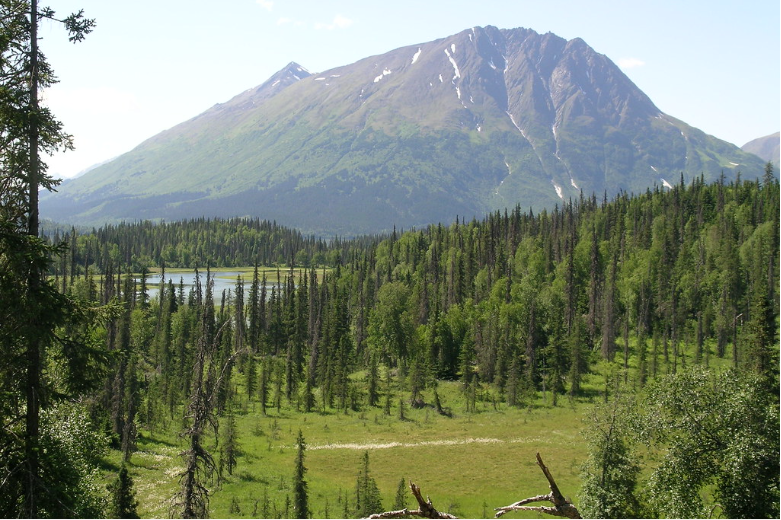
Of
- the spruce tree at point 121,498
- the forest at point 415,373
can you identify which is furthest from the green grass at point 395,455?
the spruce tree at point 121,498

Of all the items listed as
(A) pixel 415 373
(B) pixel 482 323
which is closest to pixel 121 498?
(A) pixel 415 373

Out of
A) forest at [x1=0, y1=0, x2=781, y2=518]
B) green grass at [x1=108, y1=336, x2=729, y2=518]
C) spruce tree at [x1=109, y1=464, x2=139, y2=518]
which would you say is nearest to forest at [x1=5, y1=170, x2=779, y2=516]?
forest at [x1=0, y1=0, x2=781, y2=518]

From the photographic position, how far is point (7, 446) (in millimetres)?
14273

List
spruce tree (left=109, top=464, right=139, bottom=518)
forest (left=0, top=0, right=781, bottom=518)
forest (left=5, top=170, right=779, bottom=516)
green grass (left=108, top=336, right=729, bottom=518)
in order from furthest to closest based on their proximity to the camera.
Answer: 1. forest (left=5, top=170, right=779, bottom=516)
2. green grass (left=108, top=336, right=729, bottom=518)
3. spruce tree (left=109, top=464, right=139, bottom=518)
4. forest (left=0, top=0, right=781, bottom=518)

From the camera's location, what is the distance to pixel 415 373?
89188 mm

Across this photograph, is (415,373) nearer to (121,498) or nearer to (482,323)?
(482,323)

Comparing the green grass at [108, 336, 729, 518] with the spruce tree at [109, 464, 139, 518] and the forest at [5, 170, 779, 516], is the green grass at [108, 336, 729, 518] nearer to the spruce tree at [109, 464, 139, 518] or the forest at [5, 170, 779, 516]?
the spruce tree at [109, 464, 139, 518]

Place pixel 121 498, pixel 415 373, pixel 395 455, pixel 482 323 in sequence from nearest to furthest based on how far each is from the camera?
1. pixel 121 498
2. pixel 395 455
3. pixel 415 373
4. pixel 482 323

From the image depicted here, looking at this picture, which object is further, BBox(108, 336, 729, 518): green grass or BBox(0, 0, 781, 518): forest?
BBox(108, 336, 729, 518): green grass

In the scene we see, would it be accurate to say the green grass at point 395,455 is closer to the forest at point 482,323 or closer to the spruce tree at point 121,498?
the spruce tree at point 121,498

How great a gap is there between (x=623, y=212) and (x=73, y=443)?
174663mm

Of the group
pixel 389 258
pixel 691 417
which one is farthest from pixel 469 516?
pixel 389 258

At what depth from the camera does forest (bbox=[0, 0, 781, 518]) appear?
15422mm

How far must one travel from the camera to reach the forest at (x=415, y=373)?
50.6 ft
